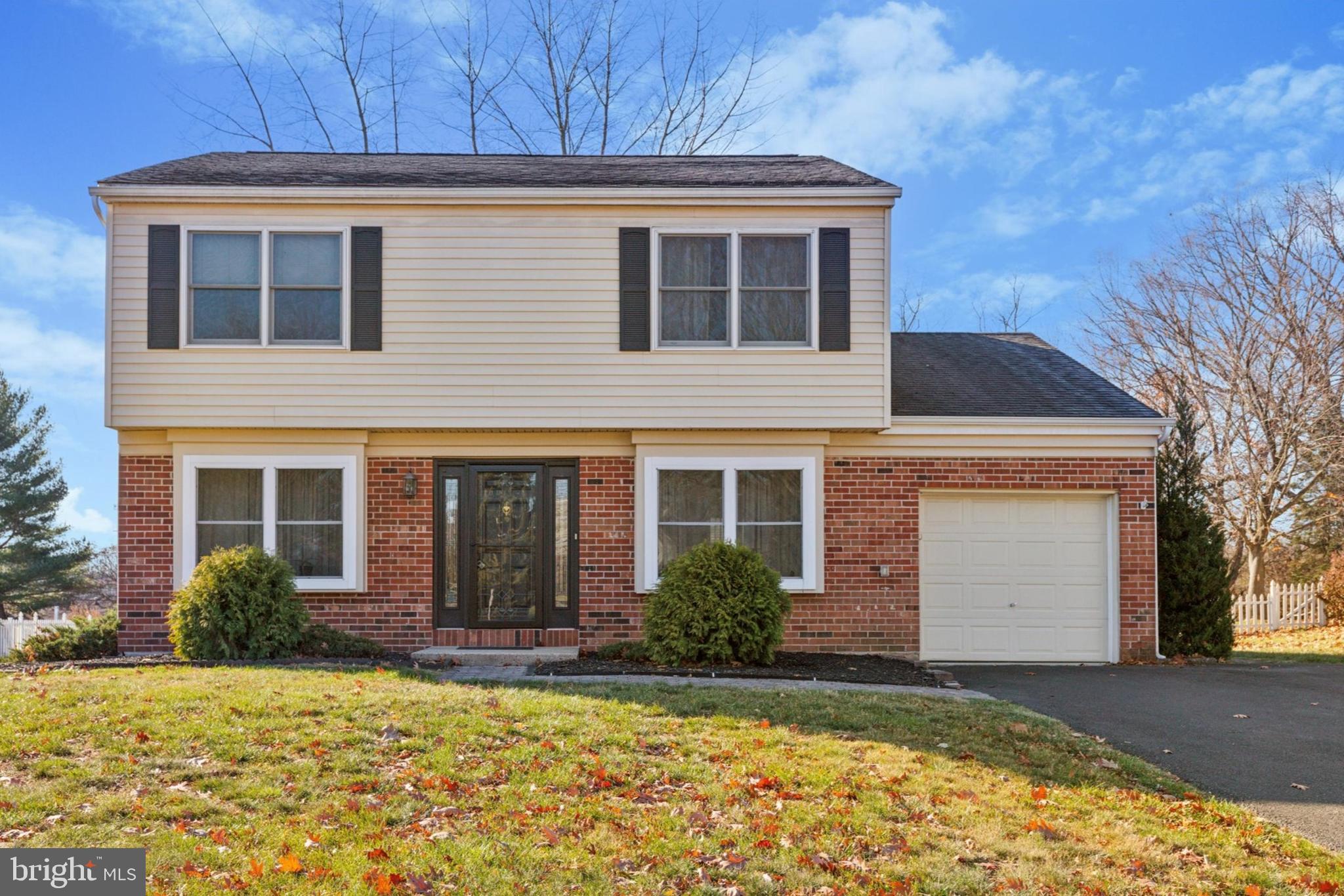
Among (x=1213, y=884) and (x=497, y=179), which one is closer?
(x=1213, y=884)

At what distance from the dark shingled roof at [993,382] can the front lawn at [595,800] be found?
5.45 metres

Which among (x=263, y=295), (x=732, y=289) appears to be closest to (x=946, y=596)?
(x=732, y=289)

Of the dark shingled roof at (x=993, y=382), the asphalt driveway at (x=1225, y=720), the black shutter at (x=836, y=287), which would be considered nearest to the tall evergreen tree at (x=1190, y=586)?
the asphalt driveway at (x=1225, y=720)

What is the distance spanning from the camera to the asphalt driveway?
590 cm

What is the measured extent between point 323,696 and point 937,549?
7468 mm

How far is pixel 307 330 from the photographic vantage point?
10828mm

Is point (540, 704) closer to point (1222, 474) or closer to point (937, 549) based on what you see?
point (937, 549)

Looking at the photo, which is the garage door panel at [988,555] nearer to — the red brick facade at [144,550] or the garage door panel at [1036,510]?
the garage door panel at [1036,510]

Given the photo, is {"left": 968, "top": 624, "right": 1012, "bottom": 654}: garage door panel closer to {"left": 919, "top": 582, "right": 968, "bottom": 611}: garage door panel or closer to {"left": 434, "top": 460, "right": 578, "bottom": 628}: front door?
{"left": 919, "top": 582, "right": 968, "bottom": 611}: garage door panel

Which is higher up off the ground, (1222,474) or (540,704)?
(1222,474)

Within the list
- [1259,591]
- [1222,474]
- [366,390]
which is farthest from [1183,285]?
[366,390]

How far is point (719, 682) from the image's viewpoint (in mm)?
8406

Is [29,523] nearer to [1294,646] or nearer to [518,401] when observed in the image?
[518,401]

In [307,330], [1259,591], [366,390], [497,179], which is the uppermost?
[497,179]
